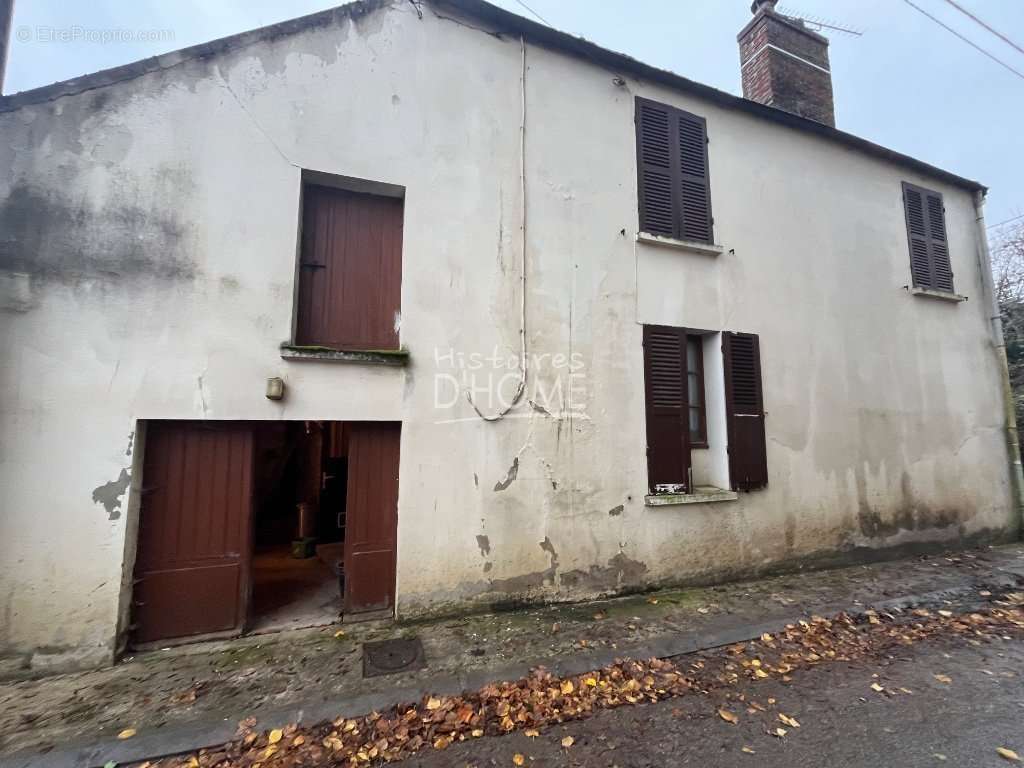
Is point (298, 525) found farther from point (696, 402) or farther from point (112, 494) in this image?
point (696, 402)

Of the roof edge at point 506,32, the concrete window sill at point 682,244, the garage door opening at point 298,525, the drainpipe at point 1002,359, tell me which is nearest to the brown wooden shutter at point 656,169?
the concrete window sill at point 682,244

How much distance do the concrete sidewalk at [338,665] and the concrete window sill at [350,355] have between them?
2616mm

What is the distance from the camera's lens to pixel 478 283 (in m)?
4.88

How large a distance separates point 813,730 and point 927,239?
28.5 ft

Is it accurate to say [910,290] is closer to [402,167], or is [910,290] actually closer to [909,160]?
[909,160]

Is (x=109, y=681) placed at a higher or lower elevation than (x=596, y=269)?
lower

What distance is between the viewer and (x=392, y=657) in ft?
12.3

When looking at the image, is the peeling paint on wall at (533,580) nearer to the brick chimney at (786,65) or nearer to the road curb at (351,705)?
the road curb at (351,705)

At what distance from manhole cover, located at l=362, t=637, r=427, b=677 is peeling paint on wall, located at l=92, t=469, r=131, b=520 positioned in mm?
2406

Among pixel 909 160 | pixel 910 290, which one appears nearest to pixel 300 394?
pixel 910 290

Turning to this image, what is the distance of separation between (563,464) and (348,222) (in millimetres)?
3589

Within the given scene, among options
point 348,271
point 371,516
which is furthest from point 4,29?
point 371,516

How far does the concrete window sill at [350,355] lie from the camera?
4172 millimetres

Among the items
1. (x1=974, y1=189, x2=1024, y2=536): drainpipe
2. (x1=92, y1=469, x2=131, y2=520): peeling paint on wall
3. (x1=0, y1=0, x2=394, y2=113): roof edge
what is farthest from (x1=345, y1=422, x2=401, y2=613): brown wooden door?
(x1=974, y1=189, x2=1024, y2=536): drainpipe
